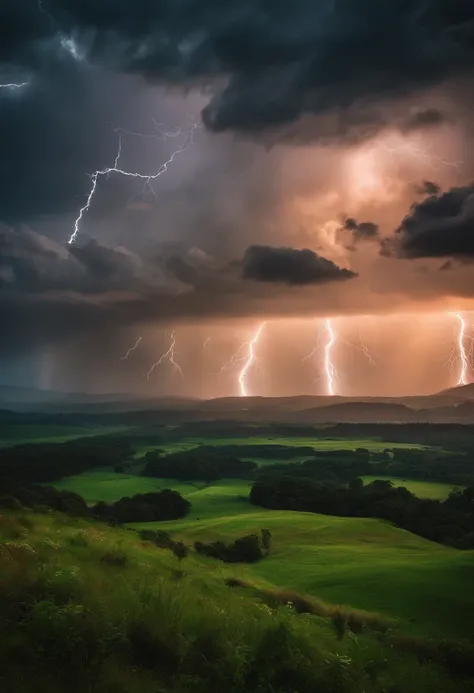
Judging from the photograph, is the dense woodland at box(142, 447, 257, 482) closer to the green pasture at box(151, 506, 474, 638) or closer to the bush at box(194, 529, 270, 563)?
the green pasture at box(151, 506, 474, 638)

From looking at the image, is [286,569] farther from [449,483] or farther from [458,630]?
[449,483]

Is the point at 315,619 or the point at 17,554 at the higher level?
the point at 17,554

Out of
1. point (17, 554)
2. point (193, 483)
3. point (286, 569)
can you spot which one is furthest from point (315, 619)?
point (193, 483)

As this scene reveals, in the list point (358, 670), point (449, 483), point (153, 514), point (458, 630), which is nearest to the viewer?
point (358, 670)

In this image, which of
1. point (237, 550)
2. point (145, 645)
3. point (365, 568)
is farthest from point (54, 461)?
point (145, 645)

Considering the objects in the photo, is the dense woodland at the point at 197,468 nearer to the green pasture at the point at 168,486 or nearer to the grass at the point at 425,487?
the green pasture at the point at 168,486

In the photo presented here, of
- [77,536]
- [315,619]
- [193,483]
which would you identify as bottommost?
[193,483]

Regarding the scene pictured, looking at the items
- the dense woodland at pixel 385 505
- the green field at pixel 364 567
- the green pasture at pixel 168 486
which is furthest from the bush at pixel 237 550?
the green pasture at pixel 168 486

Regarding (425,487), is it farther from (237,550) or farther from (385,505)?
(237,550)
